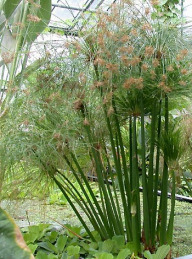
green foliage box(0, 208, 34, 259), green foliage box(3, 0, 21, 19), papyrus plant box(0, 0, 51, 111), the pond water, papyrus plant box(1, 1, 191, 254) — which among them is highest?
green foliage box(3, 0, 21, 19)

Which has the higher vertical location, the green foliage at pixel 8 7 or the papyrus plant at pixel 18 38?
the green foliage at pixel 8 7

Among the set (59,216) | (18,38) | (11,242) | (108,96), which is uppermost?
(18,38)

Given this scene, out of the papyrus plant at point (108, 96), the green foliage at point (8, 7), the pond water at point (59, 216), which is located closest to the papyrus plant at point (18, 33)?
the green foliage at point (8, 7)

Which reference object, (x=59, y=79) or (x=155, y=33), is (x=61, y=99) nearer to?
(x=59, y=79)

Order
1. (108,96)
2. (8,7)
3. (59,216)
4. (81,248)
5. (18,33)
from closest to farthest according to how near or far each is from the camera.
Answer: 1. (108,96)
2. (81,248)
3. (18,33)
4. (8,7)
5. (59,216)

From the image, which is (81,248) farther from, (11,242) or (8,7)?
(8,7)

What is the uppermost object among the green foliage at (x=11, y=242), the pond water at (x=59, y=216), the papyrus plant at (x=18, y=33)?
the papyrus plant at (x=18, y=33)

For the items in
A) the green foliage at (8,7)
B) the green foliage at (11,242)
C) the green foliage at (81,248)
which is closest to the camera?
the green foliage at (11,242)

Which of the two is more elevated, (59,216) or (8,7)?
(8,7)

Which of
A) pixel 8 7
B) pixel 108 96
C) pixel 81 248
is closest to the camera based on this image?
pixel 108 96

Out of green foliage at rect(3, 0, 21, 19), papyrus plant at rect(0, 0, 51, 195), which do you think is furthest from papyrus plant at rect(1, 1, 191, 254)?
green foliage at rect(3, 0, 21, 19)

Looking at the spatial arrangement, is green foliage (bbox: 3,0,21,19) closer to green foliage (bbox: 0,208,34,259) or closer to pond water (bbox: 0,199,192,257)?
pond water (bbox: 0,199,192,257)

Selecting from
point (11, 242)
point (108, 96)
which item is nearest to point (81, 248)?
point (108, 96)

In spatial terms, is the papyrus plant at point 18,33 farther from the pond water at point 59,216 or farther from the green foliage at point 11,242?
the green foliage at point 11,242
